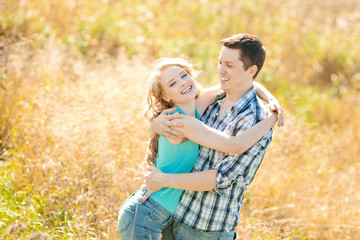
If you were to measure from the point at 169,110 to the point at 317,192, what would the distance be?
9.89 feet

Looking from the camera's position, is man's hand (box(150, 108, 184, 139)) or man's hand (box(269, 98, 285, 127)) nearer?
man's hand (box(150, 108, 184, 139))

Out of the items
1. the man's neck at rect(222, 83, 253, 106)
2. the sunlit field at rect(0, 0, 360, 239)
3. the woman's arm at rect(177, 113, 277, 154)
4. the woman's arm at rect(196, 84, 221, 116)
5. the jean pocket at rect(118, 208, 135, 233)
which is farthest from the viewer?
the sunlit field at rect(0, 0, 360, 239)

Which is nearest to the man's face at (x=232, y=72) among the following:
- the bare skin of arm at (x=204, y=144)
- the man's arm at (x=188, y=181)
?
the bare skin of arm at (x=204, y=144)

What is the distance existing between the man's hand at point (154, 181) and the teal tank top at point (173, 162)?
49mm

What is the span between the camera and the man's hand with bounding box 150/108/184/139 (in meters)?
2.92

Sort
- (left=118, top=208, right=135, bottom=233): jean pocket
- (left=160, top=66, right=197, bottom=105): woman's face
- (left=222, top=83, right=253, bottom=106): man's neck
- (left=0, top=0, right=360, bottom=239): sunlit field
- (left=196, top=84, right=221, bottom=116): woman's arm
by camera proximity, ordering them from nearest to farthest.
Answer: (left=118, top=208, right=135, bottom=233): jean pocket
(left=160, top=66, right=197, bottom=105): woman's face
(left=222, top=83, right=253, bottom=106): man's neck
(left=196, top=84, right=221, bottom=116): woman's arm
(left=0, top=0, right=360, bottom=239): sunlit field

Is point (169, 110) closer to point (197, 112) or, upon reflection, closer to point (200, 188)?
point (197, 112)

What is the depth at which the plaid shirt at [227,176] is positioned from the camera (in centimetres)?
289

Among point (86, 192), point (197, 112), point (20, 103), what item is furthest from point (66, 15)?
point (197, 112)

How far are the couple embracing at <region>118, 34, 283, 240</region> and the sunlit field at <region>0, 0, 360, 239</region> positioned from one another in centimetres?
55

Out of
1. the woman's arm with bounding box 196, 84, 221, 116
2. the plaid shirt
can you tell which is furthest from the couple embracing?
the woman's arm with bounding box 196, 84, 221, 116

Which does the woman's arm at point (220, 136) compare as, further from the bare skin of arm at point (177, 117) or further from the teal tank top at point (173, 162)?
the teal tank top at point (173, 162)

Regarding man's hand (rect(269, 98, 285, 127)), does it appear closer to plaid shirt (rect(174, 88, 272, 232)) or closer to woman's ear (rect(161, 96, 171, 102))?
plaid shirt (rect(174, 88, 272, 232))

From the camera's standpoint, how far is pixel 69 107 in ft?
16.5
